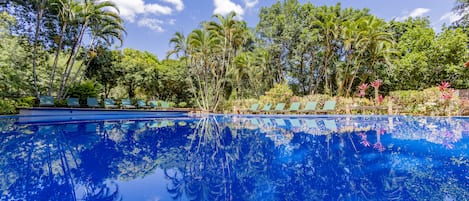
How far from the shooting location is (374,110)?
14.1 metres

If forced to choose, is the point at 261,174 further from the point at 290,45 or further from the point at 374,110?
the point at 290,45

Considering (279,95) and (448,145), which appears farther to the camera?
(279,95)

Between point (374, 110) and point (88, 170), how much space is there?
14.6 m

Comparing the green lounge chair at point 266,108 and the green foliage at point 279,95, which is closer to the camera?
the green lounge chair at point 266,108

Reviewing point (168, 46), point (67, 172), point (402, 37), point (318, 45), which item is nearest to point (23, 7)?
point (168, 46)

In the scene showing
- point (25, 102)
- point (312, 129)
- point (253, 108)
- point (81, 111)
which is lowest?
point (312, 129)

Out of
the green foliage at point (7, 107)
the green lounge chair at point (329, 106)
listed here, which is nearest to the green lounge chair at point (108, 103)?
the green foliage at point (7, 107)

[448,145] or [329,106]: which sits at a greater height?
[329,106]

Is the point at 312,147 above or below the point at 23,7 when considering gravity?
below

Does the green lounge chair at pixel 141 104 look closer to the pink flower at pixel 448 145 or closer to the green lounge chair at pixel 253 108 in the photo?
the green lounge chair at pixel 253 108

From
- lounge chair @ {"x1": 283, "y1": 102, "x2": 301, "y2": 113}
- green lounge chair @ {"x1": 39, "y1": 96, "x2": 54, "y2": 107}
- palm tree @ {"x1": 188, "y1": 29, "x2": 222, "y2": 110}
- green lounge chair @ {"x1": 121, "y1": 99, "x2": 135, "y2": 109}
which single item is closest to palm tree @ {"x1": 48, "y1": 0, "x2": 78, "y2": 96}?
green lounge chair @ {"x1": 39, "y1": 96, "x2": 54, "y2": 107}

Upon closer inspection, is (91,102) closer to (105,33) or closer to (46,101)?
(46,101)

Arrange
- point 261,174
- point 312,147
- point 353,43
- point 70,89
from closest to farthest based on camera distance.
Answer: point 261,174 < point 312,147 < point 70,89 < point 353,43

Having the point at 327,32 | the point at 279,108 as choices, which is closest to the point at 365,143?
the point at 279,108
